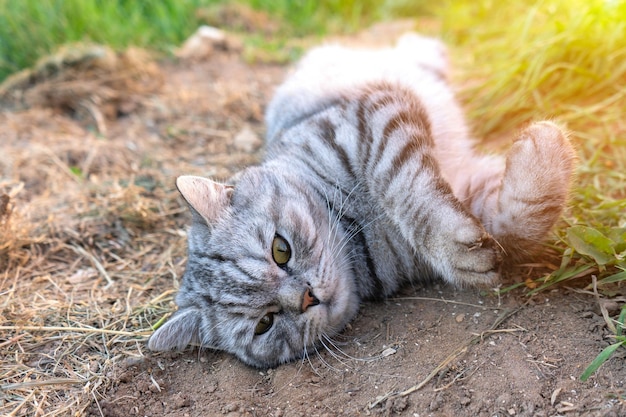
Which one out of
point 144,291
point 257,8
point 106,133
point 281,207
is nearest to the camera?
point 281,207

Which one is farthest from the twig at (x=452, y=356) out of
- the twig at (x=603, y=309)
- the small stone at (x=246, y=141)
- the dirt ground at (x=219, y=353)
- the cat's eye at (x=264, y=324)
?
the small stone at (x=246, y=141)

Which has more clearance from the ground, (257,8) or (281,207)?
(257,8)

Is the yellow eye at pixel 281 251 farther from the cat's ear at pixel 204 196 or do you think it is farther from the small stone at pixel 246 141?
the small stone at pixel 246 141

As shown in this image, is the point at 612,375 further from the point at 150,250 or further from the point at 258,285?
the point at 150,250

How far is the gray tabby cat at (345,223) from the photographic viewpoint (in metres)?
2.28

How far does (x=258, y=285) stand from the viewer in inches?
91.0

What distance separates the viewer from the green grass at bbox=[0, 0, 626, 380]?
259 cm

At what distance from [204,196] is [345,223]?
736mm

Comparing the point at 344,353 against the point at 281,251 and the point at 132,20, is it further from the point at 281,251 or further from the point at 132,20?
the point at 132,20

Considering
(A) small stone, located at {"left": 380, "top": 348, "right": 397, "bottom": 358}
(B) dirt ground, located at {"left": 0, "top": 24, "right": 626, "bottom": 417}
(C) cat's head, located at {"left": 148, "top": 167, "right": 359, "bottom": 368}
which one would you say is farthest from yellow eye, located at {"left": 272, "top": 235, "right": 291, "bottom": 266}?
(A) small stone, located at {"left": 380, "top": 348, "right": 397, "bottom": 358}

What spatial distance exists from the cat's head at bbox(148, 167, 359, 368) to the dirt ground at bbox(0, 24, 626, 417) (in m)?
0.13

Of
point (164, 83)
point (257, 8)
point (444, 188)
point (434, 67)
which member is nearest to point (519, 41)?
point (434, 67)

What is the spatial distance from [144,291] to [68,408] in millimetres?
849

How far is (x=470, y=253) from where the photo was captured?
2197 mm
